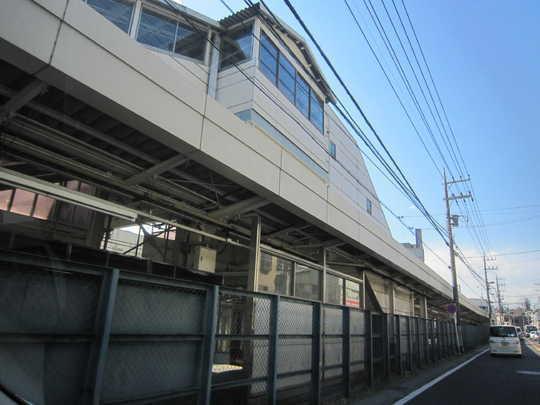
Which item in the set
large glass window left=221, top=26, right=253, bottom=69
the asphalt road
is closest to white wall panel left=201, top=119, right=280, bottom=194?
the asphalt road

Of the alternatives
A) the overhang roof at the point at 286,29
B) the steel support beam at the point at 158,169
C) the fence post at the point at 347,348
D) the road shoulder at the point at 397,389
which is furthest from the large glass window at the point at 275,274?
the overhang roof at the point at 286,29

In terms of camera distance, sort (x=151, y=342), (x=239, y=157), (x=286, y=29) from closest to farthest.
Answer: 1. (x=151, y=342)
2. (x=239, y=157)
3. (x=286, y=29)

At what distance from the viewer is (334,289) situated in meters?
12.9

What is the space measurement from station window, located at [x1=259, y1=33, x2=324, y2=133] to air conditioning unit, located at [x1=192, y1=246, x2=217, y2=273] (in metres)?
8.77

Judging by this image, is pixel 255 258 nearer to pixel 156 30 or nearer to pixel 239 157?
pixel 239 157

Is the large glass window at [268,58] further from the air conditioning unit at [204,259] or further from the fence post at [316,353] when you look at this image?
the fence post at [316,353]

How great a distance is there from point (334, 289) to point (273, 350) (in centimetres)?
739

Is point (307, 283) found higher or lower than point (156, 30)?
lower

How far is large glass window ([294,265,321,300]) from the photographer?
11.0m

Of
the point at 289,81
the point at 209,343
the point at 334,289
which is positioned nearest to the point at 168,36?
the point at 289,81

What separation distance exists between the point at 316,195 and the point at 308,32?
413 centimetres

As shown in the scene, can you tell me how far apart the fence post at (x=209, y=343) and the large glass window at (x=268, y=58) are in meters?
12.7

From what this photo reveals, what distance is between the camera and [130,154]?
620 centimetres

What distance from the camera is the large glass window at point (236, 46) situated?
15.9 meters
